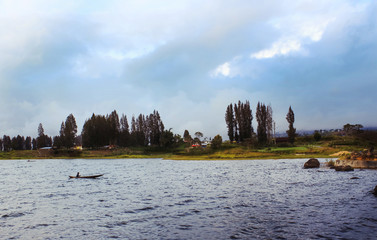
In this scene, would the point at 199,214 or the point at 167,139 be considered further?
the point at 167,139

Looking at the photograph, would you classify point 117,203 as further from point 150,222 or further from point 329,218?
point 329,218

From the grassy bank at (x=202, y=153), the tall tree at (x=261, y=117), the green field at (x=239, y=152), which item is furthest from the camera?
the tall tree at (x=261, y=117)

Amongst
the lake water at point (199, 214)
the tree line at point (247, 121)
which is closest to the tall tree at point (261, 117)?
the tree line at point (247, 121)

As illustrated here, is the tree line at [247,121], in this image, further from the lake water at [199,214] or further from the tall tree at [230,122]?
the lake water at [199,214]

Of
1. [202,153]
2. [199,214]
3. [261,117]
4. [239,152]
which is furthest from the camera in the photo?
[261,117]

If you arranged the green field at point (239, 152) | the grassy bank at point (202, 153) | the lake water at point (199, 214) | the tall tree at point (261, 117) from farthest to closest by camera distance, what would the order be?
1. the tall tree at point (261, 117)
2. the grassy bank at point (202, 153)
3. the green field at point (239, 152)
4. the lake water at point (199, 214)

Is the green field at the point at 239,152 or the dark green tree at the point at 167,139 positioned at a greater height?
the dark green tree at the point at 167,139

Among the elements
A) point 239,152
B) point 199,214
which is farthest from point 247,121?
point 199,214

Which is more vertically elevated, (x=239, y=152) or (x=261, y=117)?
(x=261, y=117)

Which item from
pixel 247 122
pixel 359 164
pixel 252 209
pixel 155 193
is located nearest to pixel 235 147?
pixel 247 122

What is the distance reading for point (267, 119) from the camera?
175625 mm

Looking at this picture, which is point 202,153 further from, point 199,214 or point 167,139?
point 199,214

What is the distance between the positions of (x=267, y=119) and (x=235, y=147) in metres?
39.9

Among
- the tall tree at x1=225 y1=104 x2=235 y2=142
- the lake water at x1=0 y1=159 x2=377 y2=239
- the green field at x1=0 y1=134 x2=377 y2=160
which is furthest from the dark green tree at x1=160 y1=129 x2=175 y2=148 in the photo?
the lake water at x1=0 y1=159 x2=377 y2=239
